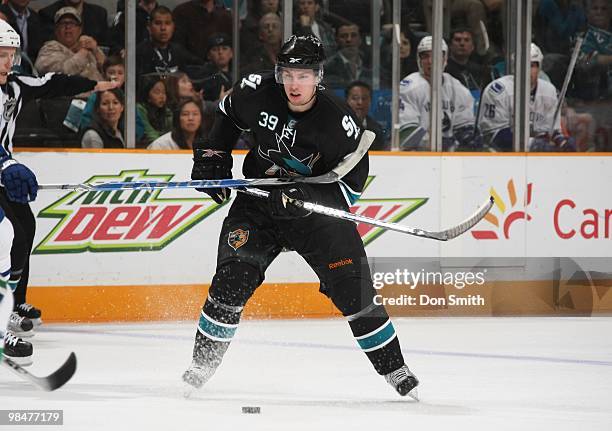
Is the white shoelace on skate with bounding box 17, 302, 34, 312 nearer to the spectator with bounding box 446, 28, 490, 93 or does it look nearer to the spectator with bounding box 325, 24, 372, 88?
the spectator with bounding box 325, 24, 372, 88

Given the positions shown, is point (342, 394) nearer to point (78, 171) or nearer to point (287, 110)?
point (287, 110)

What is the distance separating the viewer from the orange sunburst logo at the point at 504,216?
678 cm

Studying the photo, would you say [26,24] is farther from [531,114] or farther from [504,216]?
[531,114]

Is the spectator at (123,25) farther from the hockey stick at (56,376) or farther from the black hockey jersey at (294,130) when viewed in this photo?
the hockey stick at (56,376)

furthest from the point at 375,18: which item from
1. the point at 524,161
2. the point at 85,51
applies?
the point at 85,51

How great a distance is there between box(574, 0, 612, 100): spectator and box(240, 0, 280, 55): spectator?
5.95ft

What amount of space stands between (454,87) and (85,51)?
2.01m

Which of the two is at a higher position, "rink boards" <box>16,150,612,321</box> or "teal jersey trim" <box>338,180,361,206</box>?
"teal jersey trim" <box>338,180,361,206</box>

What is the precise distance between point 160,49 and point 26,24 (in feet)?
2.26

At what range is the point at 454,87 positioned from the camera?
23.0 feet

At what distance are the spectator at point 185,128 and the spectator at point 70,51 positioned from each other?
1.44 feet

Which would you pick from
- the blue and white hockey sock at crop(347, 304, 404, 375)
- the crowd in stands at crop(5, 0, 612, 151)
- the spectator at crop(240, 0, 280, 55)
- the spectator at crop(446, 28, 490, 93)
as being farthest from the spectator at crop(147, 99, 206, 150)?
the blue and white hockey sock at crop(347, 304, 404, 375)

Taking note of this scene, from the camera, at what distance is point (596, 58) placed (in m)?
7.29

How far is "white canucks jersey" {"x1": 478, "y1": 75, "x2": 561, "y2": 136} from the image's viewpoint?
23.3 ft
